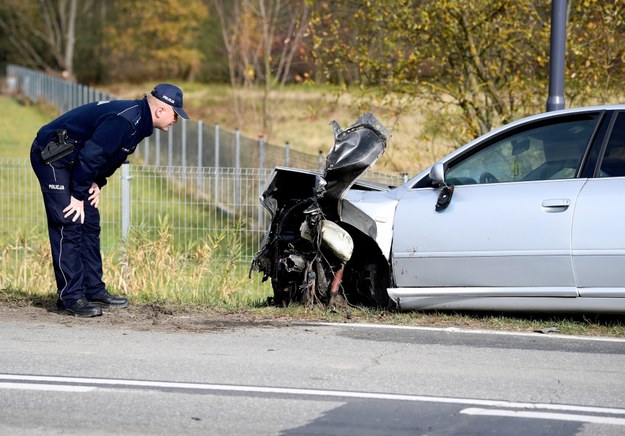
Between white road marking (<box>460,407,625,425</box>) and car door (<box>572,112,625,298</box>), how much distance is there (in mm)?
2088

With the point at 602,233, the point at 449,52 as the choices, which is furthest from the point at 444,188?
the point at 449,52

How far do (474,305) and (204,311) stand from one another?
2.18 meters

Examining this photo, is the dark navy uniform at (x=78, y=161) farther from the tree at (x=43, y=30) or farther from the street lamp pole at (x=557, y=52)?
the tree at (x=43, y=30)

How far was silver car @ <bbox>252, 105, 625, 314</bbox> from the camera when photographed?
7.15 metres

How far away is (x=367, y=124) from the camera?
7945 millimetres

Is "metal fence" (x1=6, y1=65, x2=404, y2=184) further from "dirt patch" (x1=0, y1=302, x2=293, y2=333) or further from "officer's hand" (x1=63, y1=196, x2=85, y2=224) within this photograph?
"officer's hand" (x1=63, y1=196, x2=85, y2=224)

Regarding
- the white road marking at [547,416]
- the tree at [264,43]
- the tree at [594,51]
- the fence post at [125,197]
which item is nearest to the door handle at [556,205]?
the white road marking at [547,416]

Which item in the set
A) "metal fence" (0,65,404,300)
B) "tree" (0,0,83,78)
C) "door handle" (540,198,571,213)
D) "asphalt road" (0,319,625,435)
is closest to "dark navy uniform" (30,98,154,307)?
"asphalt road" (0,319,625,435)

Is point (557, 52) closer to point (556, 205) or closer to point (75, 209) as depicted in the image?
point (556, 205)

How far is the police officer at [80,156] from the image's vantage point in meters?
7.64

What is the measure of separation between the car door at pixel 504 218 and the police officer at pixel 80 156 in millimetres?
2017

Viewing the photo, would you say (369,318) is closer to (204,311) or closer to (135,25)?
(204,311)

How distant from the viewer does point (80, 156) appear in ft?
25.0

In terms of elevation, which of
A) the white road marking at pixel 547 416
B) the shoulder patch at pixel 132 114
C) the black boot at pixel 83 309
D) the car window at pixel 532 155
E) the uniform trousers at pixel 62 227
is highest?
the shoulder patch at pixel 132 114
